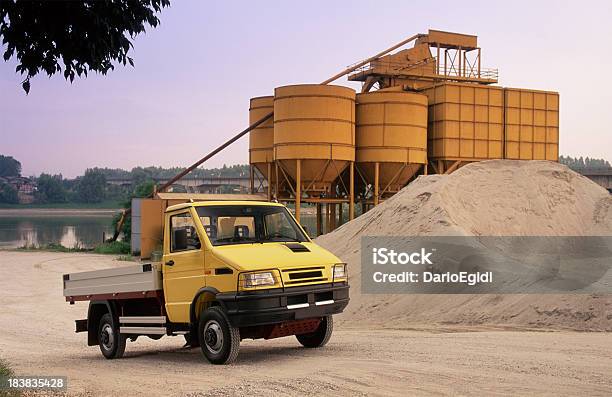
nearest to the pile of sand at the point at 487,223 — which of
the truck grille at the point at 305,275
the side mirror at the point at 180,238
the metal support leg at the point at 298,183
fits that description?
the truck grille at the point at 305,275

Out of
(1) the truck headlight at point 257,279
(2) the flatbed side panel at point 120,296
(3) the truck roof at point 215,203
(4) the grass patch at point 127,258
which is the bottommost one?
(4) the grass patch at point 127,258

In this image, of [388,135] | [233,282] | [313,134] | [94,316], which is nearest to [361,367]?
[233,282]

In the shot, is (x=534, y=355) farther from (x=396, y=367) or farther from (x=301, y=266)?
(x=301, y=266)

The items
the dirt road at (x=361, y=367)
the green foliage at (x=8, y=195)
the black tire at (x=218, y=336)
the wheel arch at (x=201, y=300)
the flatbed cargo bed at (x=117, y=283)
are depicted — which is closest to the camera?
the dirt road at (x=361, y=367)

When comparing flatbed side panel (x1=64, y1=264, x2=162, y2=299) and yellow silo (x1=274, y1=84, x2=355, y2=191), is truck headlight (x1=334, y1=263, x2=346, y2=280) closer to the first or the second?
flatbed side panel (x1=64, y1=264, x2=162, y2=299)

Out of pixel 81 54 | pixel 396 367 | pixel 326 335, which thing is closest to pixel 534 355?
pixel 396 367

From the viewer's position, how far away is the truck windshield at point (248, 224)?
10.7 m

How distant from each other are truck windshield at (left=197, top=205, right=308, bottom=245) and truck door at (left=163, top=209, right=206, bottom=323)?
0.91 ft

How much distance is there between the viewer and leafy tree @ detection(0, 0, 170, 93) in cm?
931

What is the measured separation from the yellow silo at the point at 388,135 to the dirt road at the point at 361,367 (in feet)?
95.8

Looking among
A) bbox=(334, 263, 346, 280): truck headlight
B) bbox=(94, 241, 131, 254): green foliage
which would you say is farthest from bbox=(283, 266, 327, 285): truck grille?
bbox=(94, 241, 131, 254): green foliage

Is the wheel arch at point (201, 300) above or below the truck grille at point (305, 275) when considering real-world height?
below

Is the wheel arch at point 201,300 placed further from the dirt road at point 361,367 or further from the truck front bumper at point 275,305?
the dirt road at point 361,367

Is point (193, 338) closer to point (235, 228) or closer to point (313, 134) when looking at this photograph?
point (235, 228)
